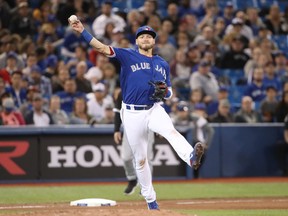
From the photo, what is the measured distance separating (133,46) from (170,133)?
918 centimetres

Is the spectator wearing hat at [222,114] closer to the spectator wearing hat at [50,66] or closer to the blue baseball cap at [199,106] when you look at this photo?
the blue baseball cap at [199,106]

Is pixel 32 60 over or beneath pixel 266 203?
over

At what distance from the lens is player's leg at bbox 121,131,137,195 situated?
12.8m

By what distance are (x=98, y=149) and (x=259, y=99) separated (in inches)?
175

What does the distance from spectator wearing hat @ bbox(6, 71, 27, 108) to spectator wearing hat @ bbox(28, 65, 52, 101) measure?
390 millimetres

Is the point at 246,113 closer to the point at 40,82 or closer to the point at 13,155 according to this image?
the point at 40,82

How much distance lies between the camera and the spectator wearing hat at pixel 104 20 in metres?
18.8

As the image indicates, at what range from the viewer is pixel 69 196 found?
42.0ft

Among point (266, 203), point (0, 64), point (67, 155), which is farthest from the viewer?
point (0, 64)

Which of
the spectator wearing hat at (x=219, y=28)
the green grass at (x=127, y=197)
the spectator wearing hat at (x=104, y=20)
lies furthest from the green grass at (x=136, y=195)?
the spectator wearing hat at (x=219, y=28)

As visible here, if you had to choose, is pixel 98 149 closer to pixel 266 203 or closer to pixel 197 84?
pixel 197 84

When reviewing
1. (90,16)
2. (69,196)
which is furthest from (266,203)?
(90,16)

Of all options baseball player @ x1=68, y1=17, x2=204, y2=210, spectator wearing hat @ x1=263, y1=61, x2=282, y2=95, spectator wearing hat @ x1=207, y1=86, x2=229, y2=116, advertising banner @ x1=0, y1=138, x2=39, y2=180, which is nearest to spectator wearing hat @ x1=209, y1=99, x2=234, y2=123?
spectator wearing hat @ x1=207, y1=86, x2=229, y2=116

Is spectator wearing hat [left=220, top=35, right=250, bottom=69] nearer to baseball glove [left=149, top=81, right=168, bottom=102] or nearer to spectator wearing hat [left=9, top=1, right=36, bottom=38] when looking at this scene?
spectator wearing hat [left=9, top=1, right=36, bottom=38]
